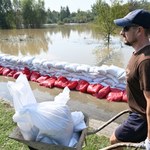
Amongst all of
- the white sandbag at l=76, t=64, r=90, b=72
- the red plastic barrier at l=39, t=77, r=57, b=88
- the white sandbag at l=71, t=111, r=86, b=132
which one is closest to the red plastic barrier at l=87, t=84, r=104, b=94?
the white sandbag at l=76, t=64, r=90, b=72

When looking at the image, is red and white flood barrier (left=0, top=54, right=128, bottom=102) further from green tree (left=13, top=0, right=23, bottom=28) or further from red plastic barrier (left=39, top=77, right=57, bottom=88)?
green tree (left=13, top=0, right=23, bottom=28)

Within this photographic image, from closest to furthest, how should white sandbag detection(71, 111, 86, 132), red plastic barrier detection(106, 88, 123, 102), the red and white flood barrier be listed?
white sandbag detection(71, 111, 86, 132), red plastic barrier detection(106, 88, 123, 102), the red and white flood barrier

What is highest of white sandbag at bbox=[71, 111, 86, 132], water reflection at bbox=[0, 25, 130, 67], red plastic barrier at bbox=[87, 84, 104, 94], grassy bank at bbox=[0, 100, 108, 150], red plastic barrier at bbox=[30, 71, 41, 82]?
white sandbag at bbox=[71, 111, 86, 132]

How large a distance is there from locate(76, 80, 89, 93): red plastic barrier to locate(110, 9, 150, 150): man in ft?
13.5

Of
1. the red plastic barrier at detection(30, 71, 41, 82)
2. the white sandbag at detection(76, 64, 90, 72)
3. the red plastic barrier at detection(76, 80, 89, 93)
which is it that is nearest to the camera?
the red plastic barrier at detection(76, 80, 89, 93)

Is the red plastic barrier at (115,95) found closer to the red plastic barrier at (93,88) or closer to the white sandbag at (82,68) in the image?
the red plastic barrier at (93,88)

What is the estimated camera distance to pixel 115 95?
5.61 m

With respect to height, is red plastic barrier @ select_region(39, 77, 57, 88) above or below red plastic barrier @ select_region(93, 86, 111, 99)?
below

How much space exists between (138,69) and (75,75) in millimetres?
4937

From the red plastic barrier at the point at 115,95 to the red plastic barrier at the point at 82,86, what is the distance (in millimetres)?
704

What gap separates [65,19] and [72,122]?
65.5 meters

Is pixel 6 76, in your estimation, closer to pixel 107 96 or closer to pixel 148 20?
pixel 107 96

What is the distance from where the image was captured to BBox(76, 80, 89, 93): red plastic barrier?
6.28m

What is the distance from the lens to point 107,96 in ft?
18.9
